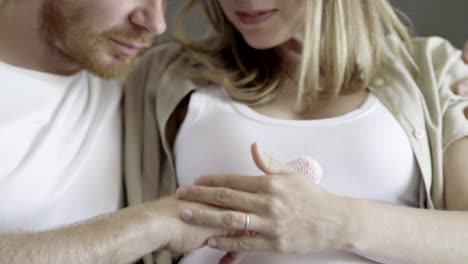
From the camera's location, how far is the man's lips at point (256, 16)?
1220 millimetres

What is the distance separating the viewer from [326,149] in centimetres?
113

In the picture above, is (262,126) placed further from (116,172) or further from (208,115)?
(116,172)

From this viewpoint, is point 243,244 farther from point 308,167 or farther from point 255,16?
point 255,16

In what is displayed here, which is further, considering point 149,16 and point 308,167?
point 149,16

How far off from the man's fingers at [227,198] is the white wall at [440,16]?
93 centimetres

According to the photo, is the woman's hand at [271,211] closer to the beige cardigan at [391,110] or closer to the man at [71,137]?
the man at [71,137]

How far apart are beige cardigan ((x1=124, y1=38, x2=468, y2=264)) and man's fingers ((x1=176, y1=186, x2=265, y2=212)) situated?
246 millimetres

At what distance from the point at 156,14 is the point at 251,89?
232 mm

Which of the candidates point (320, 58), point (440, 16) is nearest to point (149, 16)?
point (320, 58)

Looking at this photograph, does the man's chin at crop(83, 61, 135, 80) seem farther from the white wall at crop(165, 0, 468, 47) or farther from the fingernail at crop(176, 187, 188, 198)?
the white wall at crop(165, 0, 468, 47)

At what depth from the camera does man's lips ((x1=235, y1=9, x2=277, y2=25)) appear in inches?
48.0

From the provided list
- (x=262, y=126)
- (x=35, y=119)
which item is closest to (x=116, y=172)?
(x=35, y=119)

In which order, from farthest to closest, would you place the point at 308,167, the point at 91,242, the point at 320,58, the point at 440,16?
the point at 440,16
the point at 320,58
the point at 308,167
the point at 91,242

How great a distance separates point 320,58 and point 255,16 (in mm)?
158
